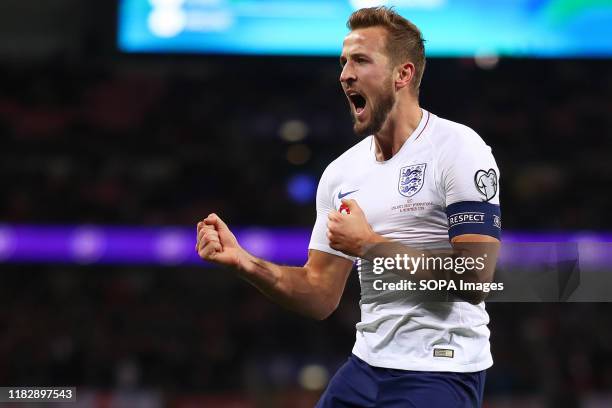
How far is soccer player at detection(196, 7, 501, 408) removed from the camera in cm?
280

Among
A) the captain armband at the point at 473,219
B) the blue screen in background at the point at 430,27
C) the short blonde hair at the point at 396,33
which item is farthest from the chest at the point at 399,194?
the blue screen in background at the point at 430,27

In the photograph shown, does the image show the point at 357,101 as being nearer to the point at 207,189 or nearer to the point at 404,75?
the point at 404,75

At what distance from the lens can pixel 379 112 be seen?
3127mm

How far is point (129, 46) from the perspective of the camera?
351 inches

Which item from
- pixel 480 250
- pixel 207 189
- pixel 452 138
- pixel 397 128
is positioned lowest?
pixel 480 250

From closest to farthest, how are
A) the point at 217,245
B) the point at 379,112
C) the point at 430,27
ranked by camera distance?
1. the point at 217,245
2. the point at 379,112
3. the point at 430,27

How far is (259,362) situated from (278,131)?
500 centimetres

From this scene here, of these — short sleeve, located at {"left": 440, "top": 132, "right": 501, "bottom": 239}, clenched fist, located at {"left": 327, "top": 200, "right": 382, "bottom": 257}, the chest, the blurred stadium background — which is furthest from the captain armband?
the blurred stadium background

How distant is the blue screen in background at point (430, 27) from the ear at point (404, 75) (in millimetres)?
6408

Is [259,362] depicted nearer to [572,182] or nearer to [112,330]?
[112,330]

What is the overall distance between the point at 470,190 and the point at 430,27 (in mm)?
6921

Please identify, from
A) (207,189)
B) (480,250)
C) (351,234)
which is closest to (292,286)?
(351,234)

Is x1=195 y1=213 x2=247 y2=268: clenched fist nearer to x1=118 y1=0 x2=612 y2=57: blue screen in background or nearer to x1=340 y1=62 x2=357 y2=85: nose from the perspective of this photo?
x1=340 y1=62 x2=357 y2=85: nose

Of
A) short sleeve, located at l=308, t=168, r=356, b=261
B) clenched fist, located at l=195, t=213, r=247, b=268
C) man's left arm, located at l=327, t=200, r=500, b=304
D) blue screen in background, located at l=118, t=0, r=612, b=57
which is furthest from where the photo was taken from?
blue screen in background, located at l=118, t=0, r=612, b=57
